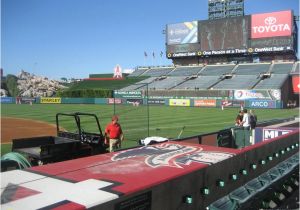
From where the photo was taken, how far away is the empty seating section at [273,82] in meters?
50.8

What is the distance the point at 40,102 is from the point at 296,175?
2286 inches

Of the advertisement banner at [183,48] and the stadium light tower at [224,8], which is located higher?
the stadium light tower at [224,8]

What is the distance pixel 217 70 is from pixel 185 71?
685 centimetres

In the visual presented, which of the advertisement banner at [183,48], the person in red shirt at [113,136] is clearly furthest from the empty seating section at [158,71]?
the person in red shirt at [113,136]

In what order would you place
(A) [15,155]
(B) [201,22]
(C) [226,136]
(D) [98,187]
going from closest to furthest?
1. (D) [98,187]
2. (A) [15,155]
3. (C) [226,136]
4. (B) [201,22]

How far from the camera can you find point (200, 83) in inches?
2360

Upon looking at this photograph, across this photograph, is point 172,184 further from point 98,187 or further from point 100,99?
point 100,99

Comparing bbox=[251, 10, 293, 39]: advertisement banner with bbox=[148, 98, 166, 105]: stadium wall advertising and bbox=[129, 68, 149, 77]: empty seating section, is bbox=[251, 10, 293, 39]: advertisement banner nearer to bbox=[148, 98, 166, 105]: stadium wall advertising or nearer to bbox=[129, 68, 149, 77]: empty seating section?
bbox=[148, 98, 166, 105]: stadium wall advertising

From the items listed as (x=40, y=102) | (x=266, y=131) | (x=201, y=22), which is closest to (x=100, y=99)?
(x=40, y=102)

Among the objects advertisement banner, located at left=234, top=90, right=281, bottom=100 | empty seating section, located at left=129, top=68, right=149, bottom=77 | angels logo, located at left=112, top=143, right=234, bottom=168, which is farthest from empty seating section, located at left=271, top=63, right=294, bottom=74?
angels logo, located at left=112, top=143, right=234, bottom=168

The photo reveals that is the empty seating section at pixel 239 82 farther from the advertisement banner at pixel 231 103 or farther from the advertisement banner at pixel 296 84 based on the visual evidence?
the advertisement banner at pixel 231 103

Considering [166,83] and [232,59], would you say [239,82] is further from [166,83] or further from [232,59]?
[166,83]

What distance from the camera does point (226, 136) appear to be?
1220cm

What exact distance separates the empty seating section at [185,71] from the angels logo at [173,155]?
61.4 metres
